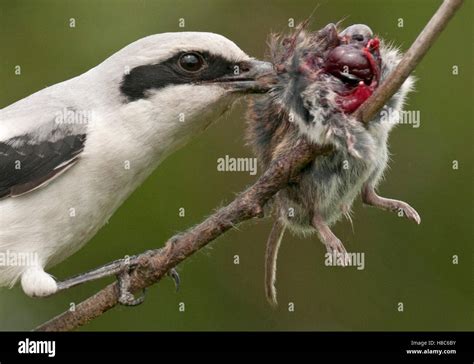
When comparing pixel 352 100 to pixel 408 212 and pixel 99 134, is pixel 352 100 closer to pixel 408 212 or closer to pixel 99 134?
pixel 408 212

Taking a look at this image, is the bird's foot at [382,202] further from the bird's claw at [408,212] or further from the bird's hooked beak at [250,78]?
the bird's hooked beak at [250,78]

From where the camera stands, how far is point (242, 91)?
119 inches

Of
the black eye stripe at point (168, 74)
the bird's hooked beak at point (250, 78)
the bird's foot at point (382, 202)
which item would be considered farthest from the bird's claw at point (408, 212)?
the black eye stripe at point (168, 74)

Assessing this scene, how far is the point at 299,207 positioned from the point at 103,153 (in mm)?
895

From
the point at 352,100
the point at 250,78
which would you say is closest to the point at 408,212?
the point at 352,100

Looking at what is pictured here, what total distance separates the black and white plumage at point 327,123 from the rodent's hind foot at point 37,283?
831 millimetres

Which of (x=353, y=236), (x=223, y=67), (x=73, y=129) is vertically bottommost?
(x=353, y=236)

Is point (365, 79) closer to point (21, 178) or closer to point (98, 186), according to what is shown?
point (98, 186)

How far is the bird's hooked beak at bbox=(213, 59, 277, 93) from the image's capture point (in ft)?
9.49

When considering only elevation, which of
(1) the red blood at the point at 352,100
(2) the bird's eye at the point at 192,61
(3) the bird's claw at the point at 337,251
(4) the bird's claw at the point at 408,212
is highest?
(2) the bird's eye at the point at 192,61

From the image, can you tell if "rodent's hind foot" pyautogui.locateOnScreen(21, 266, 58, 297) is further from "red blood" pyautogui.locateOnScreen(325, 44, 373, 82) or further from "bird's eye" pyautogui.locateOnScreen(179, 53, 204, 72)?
"red blood" pyautogui.locateOnScreen(325, 44, 373, 82)

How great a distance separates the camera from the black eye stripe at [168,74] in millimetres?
3055

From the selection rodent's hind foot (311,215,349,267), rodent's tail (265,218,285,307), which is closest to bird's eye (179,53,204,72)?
rodent's tail (265,218,285,307)
